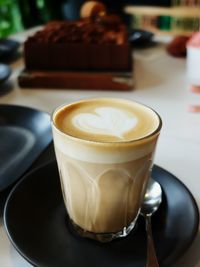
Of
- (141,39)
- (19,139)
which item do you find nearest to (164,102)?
(19,139)

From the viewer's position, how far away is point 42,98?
821mm

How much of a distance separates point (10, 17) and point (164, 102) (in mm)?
1809

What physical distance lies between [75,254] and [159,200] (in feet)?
0.44

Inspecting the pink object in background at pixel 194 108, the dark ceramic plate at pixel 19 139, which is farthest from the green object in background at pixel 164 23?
the dark ceramic plate at pixel 19 139

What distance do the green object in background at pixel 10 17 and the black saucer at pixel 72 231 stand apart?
1944 mm

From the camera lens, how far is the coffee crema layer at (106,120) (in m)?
0.38

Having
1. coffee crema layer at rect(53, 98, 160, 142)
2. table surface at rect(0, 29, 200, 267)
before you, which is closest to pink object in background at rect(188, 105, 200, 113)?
table surface at rect(0, 29, 200, 267)

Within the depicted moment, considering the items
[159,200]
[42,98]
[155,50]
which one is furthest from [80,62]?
[159,200]

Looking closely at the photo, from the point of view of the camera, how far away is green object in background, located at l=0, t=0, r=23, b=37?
2.22 meters

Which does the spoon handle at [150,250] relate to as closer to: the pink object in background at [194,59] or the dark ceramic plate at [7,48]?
the pink object in background at [194,59]

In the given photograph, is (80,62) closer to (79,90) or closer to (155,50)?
(79,90)

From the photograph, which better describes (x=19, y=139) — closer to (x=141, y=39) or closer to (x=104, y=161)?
(x=104, y=161)

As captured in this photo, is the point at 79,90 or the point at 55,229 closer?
the point at 55,229

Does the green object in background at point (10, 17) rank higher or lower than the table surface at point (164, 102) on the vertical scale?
lower
